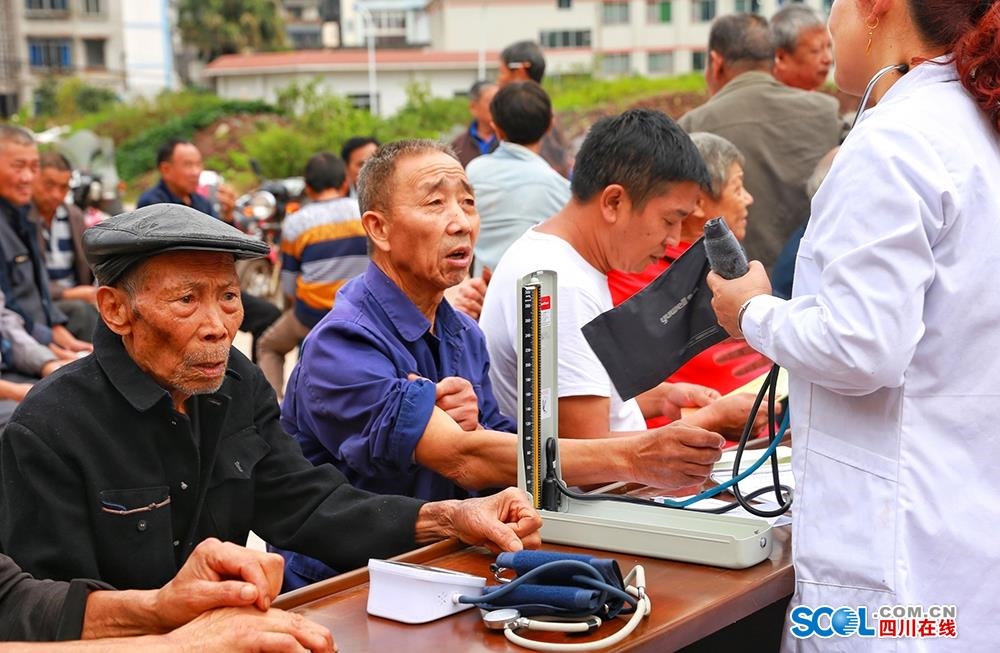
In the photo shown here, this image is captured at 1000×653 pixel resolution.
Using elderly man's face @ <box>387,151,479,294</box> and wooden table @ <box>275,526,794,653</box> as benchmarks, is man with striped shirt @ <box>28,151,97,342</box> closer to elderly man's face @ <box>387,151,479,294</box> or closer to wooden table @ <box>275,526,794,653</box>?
elderly man's face @ <box>387,151,479,294</box>

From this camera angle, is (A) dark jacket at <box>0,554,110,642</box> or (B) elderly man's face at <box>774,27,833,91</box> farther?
(B) elderly man's face at <box>774,27,833,91</box>

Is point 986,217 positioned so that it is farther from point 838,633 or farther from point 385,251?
point 385,251

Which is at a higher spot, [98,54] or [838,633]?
[98,54]

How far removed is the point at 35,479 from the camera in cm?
204

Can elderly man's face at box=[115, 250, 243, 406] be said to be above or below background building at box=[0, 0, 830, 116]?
below

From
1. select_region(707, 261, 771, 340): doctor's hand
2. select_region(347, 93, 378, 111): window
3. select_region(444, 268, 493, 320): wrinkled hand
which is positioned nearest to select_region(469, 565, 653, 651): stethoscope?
select_region(707, 261, 771, 340): doctor's hand

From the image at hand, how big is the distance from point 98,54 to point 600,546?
6691 centimetres

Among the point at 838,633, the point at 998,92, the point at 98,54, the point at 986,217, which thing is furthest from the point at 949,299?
the point at 98,54

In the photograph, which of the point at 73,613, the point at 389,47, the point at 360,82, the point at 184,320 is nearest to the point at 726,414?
the point at 184,320

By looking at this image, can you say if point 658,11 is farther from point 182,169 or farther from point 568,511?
point 568,511

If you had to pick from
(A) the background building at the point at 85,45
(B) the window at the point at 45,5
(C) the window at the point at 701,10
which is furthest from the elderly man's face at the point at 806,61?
(B) the window at the point at 45,5

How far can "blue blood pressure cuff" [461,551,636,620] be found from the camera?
6.47 ft

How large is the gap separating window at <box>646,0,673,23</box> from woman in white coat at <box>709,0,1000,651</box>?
56.1 meters

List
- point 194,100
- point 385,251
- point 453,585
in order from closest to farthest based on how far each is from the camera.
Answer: point 453,585 < point 385,251 < point 194,100
